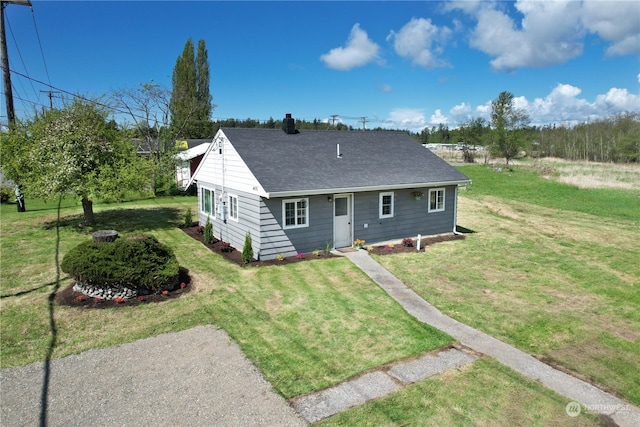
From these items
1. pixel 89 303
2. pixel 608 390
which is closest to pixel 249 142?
pixel 89 303

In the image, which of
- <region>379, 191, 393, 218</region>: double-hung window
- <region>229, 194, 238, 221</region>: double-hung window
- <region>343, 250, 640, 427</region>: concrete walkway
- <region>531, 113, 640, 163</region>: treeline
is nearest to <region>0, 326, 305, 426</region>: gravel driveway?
<region>343, 250, 640, 427</region>: concrete walkway

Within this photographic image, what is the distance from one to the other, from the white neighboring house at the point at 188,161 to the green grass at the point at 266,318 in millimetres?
17821

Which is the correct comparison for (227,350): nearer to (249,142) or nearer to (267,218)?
(267,218)

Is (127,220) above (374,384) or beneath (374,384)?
above

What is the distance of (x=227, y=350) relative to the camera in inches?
313

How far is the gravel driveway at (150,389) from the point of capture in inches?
234

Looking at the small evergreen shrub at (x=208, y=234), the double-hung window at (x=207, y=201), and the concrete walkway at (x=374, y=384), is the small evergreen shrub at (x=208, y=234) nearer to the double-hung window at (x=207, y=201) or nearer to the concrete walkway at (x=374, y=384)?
the double-hung window at (x=207, y=201)

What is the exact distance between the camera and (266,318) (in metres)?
9.41

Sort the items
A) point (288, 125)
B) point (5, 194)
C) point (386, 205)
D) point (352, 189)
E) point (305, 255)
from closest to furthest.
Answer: point (305, 255) < point (352, 189) < point (386, 205) < point (288, 125) < point (5, 194)

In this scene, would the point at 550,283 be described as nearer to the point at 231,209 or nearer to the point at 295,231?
the point at 295,231

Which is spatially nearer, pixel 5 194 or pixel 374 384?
pixel 374 384

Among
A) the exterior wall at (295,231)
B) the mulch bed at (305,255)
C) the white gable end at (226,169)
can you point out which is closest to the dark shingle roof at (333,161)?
the white gable end at (226,169)

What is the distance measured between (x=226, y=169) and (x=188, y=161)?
1923cm

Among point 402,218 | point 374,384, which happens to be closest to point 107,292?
point 374,384
